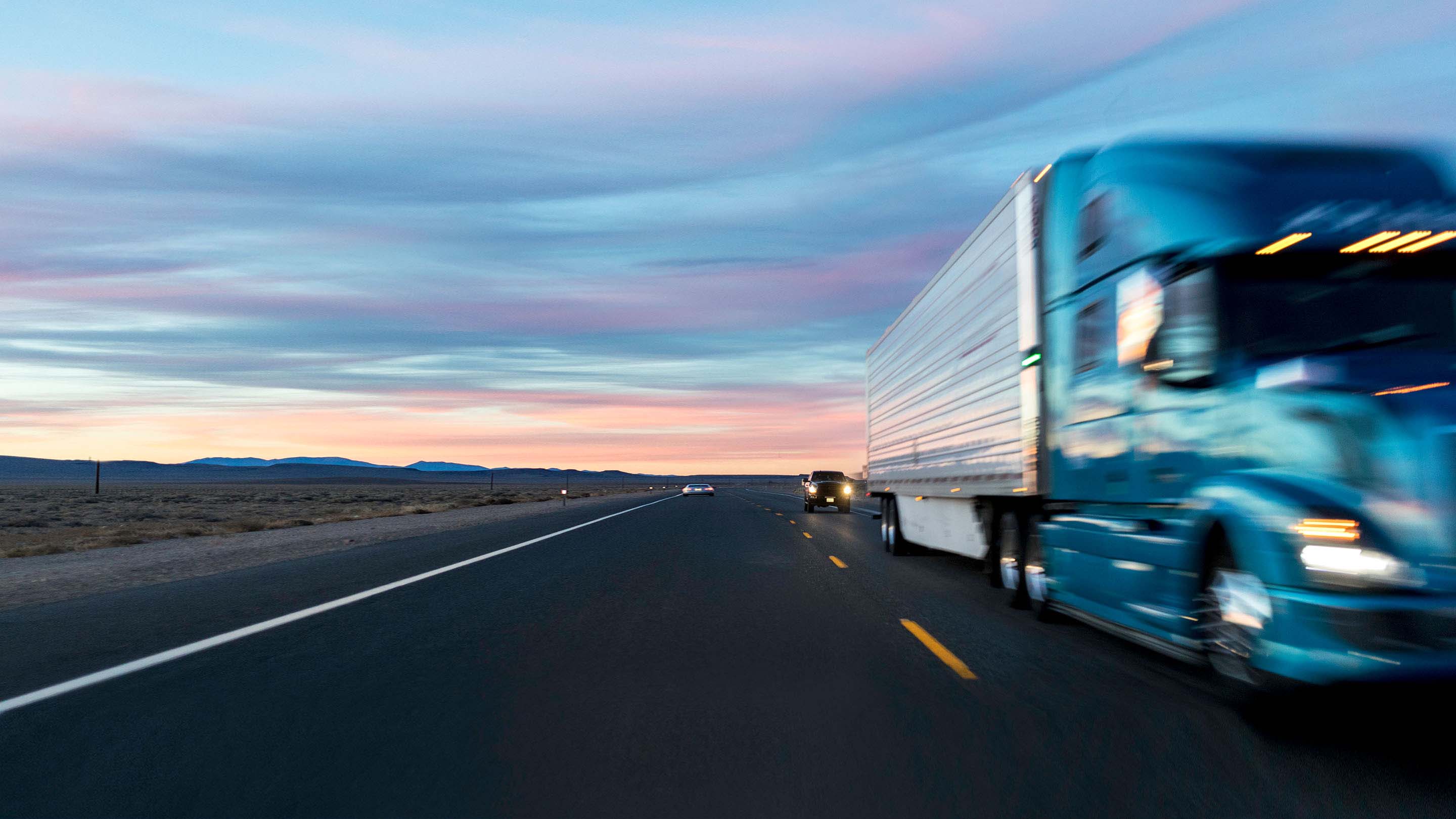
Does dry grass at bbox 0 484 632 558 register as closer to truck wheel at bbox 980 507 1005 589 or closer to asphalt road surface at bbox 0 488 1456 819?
asphalt road surface at bbox 0 488 1456 819

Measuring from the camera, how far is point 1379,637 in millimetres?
5074

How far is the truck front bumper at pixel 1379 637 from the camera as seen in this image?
5047 millimetres

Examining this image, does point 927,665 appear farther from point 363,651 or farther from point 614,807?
point 363,651

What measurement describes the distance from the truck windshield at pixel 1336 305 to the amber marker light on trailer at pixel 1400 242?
0.07 m

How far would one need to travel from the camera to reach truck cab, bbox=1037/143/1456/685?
5.08 m

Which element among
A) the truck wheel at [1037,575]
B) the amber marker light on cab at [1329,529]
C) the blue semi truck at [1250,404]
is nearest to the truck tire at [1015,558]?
the truck wheel at [1037,575]

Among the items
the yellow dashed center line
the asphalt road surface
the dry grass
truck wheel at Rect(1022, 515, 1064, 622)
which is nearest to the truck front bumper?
the asphalt road surface

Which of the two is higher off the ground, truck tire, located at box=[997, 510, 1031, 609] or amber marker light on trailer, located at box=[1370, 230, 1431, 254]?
amber marker light on trailer, located at box=[1370, 230, 1431, 254]

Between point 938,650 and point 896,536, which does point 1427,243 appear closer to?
point 938,650

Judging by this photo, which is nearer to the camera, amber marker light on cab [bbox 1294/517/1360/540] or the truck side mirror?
amber marker light on cab [bbox 1294/517/1360/540]

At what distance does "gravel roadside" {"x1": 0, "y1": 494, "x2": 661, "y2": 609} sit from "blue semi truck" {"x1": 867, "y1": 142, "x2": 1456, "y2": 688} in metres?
11.2

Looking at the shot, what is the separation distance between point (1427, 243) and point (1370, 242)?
0.33 m

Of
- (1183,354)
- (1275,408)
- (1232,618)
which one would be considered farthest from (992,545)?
(1275,408)

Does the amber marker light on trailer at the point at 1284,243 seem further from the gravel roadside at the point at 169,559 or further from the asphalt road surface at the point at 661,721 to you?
the gravel roadside at the point at 169,559
